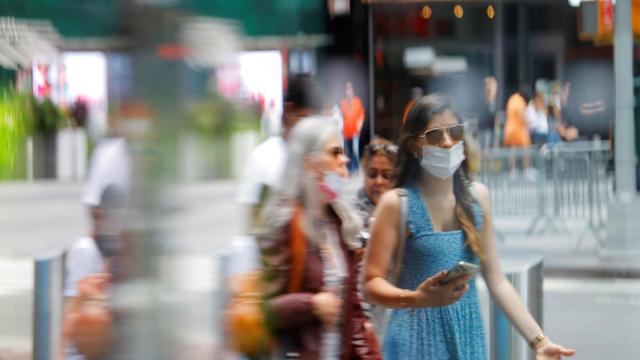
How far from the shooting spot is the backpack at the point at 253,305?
2006mm

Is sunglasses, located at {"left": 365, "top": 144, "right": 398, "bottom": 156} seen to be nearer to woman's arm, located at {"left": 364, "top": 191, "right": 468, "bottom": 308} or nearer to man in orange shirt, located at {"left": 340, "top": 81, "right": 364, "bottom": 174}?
woman's arm, located at {"left": 364, "top": 191, "right": 468, "bottom": 308}

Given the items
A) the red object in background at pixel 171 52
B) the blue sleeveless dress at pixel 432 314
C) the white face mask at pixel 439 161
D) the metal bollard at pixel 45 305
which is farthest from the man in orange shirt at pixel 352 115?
the red object in background at pixel 171 52

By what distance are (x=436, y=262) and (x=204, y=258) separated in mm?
2074

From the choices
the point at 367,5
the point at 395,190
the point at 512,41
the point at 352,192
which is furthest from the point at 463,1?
the point at 395,190

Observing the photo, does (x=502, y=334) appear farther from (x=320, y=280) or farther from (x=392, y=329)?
(x=320, y=280)

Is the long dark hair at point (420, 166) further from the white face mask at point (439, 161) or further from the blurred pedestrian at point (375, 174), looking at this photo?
the blurred pedestrian at point (375, 174)

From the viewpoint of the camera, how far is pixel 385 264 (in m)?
3.56

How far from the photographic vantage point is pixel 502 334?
5.02m

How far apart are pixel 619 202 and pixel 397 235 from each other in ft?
28.6

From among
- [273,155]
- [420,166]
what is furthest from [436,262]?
[273,155]

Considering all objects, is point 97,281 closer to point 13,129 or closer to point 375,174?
point 13,129

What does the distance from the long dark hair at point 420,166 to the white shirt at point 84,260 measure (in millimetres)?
1520

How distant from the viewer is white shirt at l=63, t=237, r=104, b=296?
1.75 m

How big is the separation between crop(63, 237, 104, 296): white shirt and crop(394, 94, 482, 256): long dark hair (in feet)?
4.99
